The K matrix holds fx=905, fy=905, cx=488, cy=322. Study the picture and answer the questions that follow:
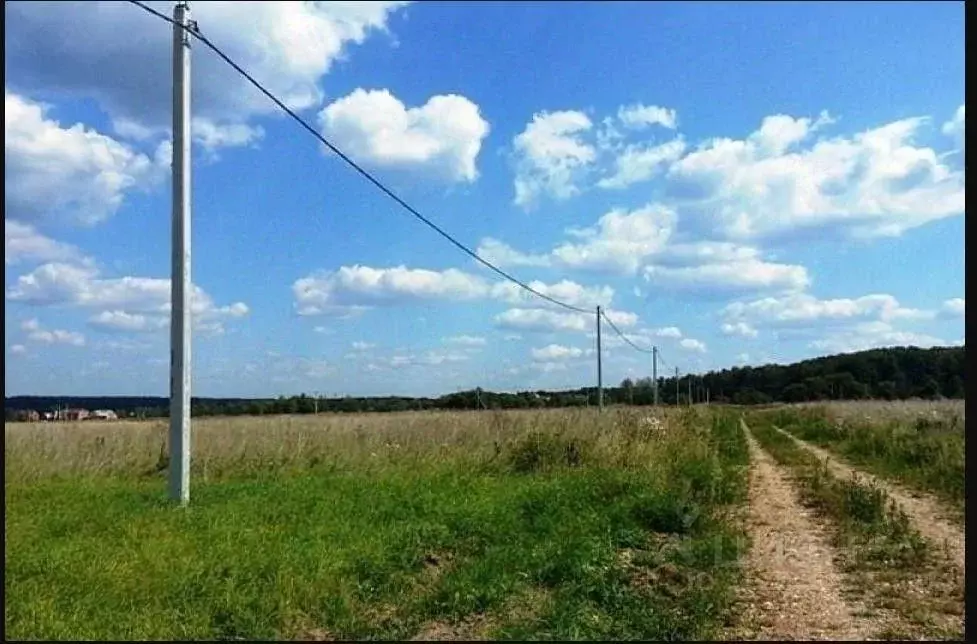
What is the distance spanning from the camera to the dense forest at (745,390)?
1426 inches

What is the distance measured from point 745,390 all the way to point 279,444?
237 ft

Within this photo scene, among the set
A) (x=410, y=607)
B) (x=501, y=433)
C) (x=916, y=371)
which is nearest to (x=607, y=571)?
(x=410, y=607)

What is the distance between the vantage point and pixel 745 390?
82062 mm

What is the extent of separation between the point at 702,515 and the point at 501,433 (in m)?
8.20

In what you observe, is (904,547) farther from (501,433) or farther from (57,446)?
(57,446)

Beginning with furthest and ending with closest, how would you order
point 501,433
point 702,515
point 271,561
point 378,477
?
point 501,433 → point 378,477 → point 702,515 → point 271,561

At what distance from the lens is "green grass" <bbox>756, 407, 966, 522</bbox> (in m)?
12.5

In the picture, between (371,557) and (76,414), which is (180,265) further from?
(76,414)

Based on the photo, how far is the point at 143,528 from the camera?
295 inches

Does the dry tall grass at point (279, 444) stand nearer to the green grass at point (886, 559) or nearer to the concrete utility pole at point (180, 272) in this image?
the concrete utility pole at point (180, 272)

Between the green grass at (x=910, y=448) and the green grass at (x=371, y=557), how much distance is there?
10.1 feet

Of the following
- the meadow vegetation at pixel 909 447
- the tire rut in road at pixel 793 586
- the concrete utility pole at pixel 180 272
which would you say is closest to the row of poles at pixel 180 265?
the concrete utility pole at pixel 180 272

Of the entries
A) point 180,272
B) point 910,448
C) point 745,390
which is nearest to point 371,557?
point 180,272

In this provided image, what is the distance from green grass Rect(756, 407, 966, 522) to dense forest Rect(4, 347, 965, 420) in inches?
66.4
